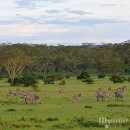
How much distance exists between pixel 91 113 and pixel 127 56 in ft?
307

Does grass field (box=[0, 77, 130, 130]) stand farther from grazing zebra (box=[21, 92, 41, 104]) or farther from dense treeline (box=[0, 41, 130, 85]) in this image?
dense treeline (box=[0, 41, 130, 85])

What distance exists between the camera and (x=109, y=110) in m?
24.9

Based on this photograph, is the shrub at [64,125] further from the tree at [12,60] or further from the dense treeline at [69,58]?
the dense treeline at [69,58]

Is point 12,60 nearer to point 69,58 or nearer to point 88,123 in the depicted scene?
point 69,58

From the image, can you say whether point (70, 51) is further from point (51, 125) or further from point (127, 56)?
point (51, 125)

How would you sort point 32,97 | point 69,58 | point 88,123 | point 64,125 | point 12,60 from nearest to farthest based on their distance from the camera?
point 64,125 < point 88,123 < point 32,97 < point 12,60 < point 69,58

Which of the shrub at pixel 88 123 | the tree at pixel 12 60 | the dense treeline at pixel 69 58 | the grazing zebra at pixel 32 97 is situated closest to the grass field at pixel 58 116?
the shrub at pixel 88 123

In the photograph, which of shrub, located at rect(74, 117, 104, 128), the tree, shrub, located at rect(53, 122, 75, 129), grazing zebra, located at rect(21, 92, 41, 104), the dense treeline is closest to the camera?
shrub, located at rect(53, 122, 75, 129)

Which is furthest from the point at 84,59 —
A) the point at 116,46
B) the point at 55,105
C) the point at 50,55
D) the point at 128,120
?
the point at 128,120

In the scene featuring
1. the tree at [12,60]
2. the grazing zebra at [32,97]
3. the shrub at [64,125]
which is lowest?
the shrub at [64,125]

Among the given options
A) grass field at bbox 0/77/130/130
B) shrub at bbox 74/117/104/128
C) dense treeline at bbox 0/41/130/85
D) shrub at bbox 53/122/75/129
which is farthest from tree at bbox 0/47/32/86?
shrub at bbox 53/122/75/129

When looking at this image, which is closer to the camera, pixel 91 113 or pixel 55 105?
pixel 91 113

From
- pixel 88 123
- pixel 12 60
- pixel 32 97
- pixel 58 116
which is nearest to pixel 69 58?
pixel 12 60

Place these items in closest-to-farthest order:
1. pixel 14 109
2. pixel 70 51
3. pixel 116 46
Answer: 1. pixel 14 109
2. pixel 70 51
3. pixel 116 46
